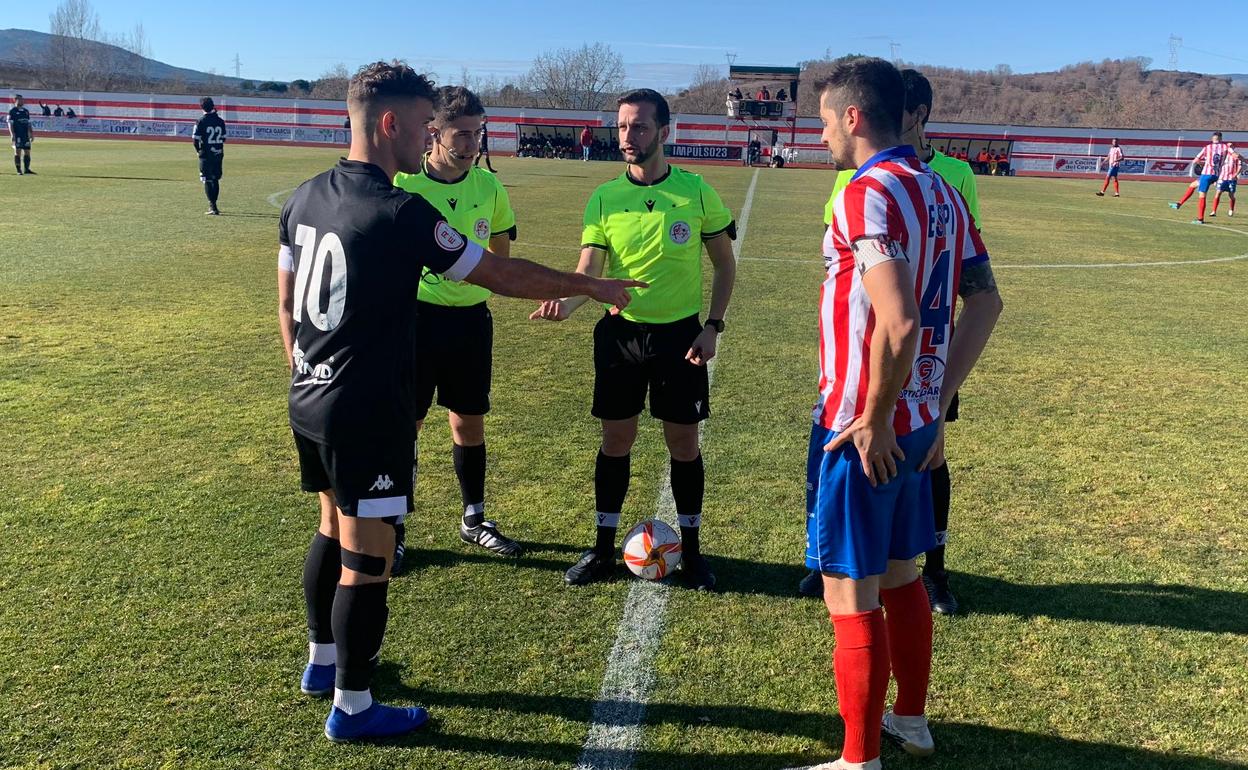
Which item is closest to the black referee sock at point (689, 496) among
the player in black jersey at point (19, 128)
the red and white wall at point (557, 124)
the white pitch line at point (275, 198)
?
the white pitch line at point (275, 198)

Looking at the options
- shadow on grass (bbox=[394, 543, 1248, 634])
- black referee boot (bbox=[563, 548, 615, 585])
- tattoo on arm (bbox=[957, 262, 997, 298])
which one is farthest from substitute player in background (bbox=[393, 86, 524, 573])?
tattoo on arm (bbox=[957, 262, 997, 298])

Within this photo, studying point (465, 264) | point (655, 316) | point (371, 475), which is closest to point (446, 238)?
point (465, 264)

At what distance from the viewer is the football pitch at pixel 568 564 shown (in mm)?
3078

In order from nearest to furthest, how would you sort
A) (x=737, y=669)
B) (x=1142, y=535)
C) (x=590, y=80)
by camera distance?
(x=737, y=669), (x=1142, y=535), (x=590, y=80)

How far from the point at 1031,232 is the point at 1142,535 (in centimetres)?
1632

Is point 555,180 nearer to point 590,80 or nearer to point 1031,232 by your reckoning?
point 1031,232

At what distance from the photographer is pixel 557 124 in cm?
5225

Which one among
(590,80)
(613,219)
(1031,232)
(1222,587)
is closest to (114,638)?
(613,219)

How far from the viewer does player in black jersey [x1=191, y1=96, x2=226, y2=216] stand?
56.0 feet

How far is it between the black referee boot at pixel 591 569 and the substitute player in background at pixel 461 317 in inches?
15.4

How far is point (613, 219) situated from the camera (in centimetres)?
417

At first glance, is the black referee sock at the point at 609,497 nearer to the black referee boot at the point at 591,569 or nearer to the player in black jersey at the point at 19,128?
the black referee boot at the point at 591,569

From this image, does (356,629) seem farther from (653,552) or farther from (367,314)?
(653,552)

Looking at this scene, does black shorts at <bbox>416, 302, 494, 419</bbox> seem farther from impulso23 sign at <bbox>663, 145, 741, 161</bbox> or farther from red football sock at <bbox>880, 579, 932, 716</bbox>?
impulso23 sign at <bbox>663, 145, 741, 161</bbox>
